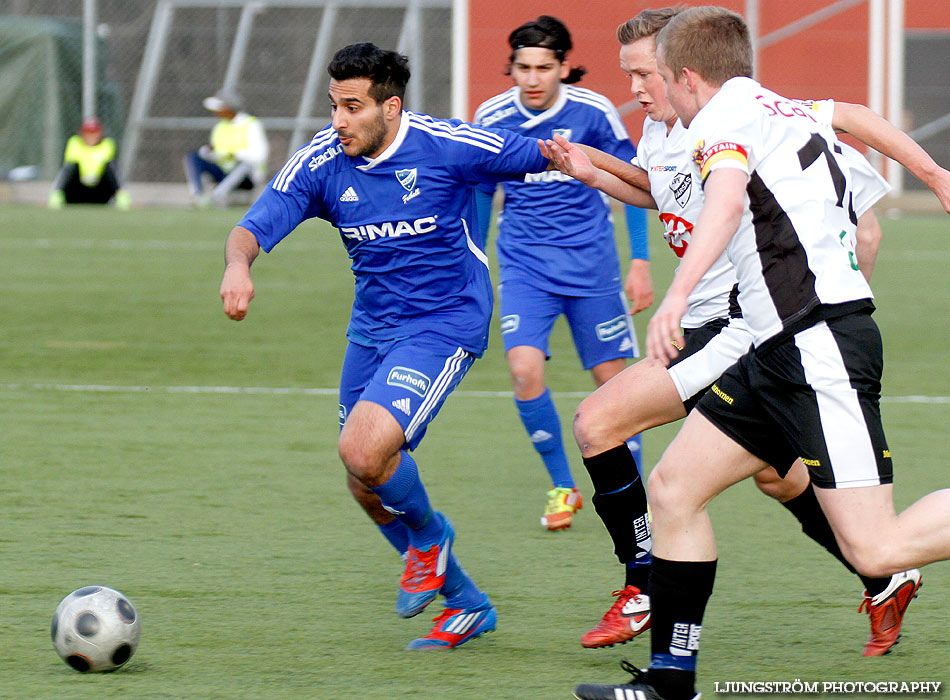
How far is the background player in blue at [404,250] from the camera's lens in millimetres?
4383

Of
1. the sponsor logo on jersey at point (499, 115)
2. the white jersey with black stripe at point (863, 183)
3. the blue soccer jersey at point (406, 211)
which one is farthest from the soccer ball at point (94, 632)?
the sponsor logo on jersey at point (499, 115)

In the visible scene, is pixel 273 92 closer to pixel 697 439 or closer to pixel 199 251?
pixel 199 251

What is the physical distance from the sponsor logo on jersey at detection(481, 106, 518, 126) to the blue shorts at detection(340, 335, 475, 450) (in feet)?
6.21

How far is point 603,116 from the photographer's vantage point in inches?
243

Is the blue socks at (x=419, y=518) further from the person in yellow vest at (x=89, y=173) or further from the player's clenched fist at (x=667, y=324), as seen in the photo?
the person in yellow vest at (x=89, y=173)

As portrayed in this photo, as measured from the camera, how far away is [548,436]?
6.03 meters

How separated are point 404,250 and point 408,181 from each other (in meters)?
0.23

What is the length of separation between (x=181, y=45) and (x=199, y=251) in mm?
9680

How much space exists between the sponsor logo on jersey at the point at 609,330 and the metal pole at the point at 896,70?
1695 cm

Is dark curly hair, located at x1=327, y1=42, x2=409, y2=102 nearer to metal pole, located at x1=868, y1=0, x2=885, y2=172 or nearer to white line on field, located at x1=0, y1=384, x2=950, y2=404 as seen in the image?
white line on field, located at x1=0, y1=384, x2=950, y2=404

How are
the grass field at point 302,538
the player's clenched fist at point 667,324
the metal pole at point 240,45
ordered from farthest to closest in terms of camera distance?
the metal pole at point 240,45
the grass field at point 302,538
the player's clenched fist at point 667,324

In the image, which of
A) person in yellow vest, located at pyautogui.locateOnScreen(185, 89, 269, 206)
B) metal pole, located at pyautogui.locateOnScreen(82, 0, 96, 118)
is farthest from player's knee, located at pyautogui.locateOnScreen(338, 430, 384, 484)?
metal pole, located at pyautogui.locateOnScreen(82, 0, 96, 118)

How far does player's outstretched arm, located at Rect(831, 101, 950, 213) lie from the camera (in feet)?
13.6

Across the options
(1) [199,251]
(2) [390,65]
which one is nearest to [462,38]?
(1) [199,251]
